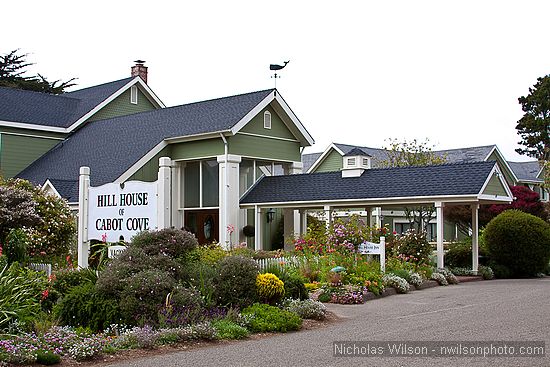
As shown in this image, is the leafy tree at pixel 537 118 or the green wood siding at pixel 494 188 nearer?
the green wood siding at pixel 494 188

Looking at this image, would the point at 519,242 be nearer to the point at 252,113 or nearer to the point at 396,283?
the point at 396,283

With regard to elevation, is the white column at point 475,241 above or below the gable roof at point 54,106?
below

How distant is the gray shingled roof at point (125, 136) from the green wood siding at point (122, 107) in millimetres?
1496

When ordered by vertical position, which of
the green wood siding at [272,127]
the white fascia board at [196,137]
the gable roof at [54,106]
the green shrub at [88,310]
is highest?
the gable roof at [54,106]

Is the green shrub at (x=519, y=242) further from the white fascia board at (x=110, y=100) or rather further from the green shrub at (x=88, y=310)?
the white fascia board at (x=110, y=100)

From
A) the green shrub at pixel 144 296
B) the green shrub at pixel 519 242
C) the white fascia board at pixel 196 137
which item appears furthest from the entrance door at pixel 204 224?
the green shrub at pixel 144 296

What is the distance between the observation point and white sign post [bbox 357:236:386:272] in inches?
776

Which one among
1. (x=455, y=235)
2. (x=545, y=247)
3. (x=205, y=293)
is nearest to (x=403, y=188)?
(x=545, y=247)

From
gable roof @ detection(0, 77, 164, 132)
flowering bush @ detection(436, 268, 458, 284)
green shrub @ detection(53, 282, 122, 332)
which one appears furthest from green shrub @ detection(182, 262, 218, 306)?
gable roof @ detection(0, 77, 164, 132)

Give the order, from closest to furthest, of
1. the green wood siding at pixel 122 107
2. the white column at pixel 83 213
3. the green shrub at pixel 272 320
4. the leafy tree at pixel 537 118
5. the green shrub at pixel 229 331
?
the green shrub at pixel 229 331 → the green shrub at pixel 272 320 → the white column at pixel 83 213 → the green wood siding at pixel 122 107 → the leafy tree at pixel 537 118

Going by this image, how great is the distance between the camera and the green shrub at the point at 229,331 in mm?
11445

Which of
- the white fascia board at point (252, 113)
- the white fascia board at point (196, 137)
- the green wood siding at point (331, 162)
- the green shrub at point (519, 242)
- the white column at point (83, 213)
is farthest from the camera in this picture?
the green wood siding at point (331, 162)

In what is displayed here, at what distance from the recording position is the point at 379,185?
24422 millimetres

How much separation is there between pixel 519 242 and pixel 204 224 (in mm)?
11568
